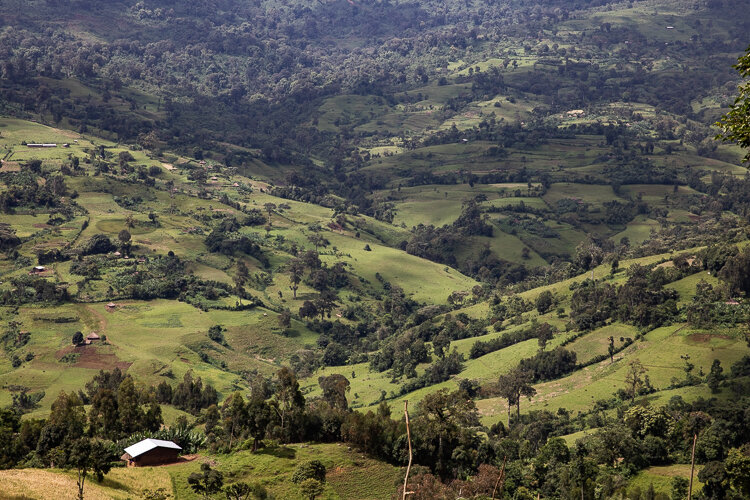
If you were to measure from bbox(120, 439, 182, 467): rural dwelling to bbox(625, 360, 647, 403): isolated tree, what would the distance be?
48.6 metres

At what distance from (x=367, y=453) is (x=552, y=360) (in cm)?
3864

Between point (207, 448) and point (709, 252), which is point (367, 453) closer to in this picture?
point (207, 448)

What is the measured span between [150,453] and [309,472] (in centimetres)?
1334

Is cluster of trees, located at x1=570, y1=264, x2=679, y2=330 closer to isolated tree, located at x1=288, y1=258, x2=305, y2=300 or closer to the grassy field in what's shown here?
the grassy field

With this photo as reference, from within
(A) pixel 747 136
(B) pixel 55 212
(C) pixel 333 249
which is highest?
(A) pixel 747 136

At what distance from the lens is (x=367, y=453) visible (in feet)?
193

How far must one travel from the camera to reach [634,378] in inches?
3076

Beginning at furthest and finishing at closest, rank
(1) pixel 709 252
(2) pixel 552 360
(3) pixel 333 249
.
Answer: (3) pixel 333 249, (1) pixel 709 252, (2) pixel 552 360

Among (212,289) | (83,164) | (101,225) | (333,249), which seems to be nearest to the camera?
(212,289)

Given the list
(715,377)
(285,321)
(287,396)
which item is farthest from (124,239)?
(715,377)

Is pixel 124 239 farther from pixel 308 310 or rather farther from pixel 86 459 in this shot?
pixel 86 459

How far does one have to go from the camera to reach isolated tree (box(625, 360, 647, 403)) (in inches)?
3038

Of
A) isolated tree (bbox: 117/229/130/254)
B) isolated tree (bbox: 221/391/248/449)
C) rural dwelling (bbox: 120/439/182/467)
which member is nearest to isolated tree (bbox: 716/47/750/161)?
isolated tree (bbox: 221/391/248/449)

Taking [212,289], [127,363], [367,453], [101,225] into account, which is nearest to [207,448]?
[367,453]
